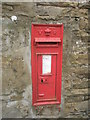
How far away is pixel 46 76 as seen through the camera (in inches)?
87.0

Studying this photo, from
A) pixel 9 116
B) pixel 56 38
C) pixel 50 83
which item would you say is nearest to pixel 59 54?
pixel 56 38

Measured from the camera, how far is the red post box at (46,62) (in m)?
2.12

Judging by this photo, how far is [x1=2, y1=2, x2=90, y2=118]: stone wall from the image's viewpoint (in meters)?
2.09

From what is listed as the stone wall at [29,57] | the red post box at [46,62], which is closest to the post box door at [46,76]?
the red post box at [46,62]

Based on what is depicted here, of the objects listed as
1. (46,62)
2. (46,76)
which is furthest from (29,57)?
(46,76)

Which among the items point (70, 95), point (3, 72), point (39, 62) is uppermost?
point (39, 62)

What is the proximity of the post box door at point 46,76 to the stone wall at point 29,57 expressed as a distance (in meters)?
0.15

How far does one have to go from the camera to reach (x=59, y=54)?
2205 millimetres

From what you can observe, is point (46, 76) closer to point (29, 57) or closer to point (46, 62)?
point (46, 62)

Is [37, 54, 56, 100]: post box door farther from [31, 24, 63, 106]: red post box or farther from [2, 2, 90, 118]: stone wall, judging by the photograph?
[2, 2, 90, 118]: stone wall

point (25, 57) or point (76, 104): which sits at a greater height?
point (25, 57)

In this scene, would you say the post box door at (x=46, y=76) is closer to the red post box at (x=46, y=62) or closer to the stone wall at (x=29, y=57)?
the red post box at (x=46, y=62)

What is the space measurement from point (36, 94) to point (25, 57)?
1.92 feet

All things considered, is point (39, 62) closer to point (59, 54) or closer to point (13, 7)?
point (59, 54)
